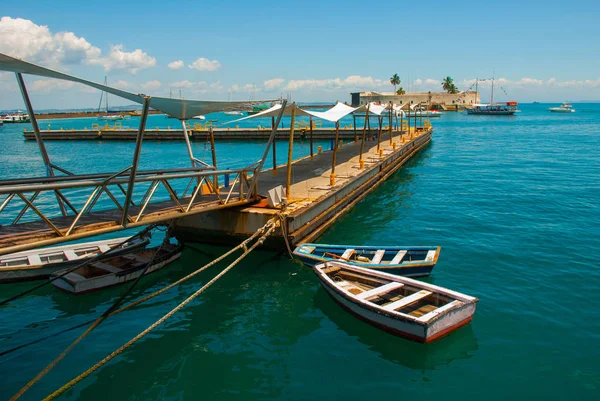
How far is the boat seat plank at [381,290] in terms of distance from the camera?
11984 millimetres

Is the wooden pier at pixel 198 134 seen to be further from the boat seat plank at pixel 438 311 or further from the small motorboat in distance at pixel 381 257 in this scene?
the boat seat plank at pixel 438 311

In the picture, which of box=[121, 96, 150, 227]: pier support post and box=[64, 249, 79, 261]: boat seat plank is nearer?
box=[121, 96, 150, 227]: pier support post

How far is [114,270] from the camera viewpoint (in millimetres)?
14531

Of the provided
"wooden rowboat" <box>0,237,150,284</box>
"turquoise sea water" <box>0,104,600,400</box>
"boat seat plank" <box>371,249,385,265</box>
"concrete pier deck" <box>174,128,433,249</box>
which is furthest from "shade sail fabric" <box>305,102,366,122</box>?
"wooden rowboat" <box>0,237,150,284</box>

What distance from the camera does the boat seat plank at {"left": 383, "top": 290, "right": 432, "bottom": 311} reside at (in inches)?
444

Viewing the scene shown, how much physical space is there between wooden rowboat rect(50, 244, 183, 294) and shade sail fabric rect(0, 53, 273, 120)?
17.3 feet

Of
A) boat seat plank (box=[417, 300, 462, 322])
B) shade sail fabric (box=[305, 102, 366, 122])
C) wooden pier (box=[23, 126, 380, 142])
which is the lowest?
boat seat plank (box=[417, 300, 462, 322])

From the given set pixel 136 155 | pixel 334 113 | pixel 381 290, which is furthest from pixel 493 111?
pixel 136 155

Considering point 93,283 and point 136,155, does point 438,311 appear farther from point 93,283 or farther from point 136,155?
point 93,283

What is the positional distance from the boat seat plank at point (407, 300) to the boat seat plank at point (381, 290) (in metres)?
0.64

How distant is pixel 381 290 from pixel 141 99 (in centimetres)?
815

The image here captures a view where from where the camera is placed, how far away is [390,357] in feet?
34.1

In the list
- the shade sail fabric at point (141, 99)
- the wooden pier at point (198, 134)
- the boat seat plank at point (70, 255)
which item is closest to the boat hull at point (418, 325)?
the shade sail fabric at point (141, 99)

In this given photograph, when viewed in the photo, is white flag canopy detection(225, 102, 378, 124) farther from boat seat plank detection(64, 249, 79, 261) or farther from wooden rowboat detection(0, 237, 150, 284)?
boat seat plank detection(64, 249, 79, 261)
